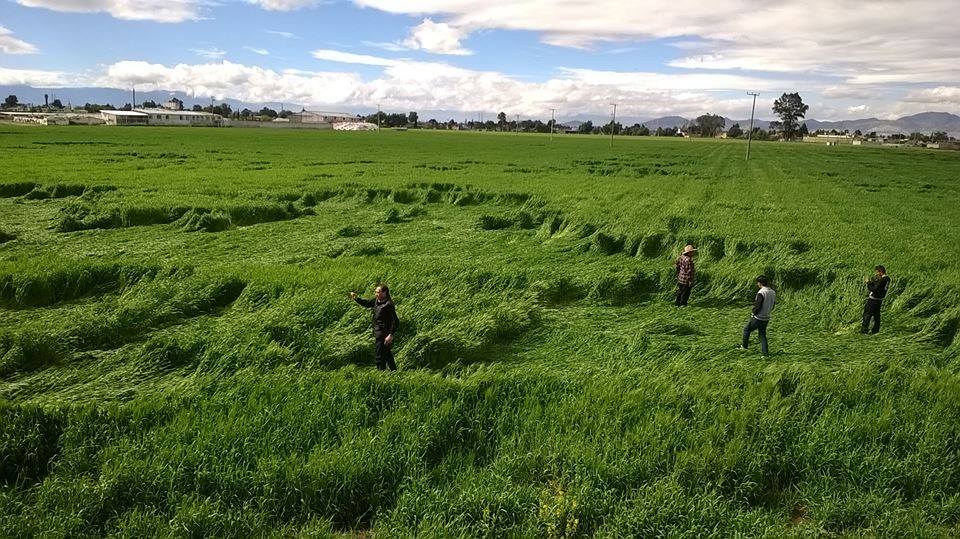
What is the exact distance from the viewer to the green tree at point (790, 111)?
16100 cm

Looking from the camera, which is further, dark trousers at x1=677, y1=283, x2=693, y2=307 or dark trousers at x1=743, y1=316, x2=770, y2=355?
dark trousers at x1=677, y1=283, x2=693, y2=307

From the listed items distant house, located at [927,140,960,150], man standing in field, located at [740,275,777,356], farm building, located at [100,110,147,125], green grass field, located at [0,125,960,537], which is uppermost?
distant house, located at [927,140,960,150]

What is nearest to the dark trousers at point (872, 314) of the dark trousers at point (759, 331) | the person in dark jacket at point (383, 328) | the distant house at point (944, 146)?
the dark trousers at point (759, 331)

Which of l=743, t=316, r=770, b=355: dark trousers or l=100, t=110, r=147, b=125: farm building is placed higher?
l=100, t=110, r=147, b=125: farm building

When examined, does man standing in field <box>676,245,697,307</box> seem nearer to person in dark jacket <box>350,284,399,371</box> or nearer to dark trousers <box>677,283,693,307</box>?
dark trousers <box>677,283,693,307</box>

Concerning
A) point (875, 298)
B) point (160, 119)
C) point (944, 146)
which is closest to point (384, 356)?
point (875, 298)

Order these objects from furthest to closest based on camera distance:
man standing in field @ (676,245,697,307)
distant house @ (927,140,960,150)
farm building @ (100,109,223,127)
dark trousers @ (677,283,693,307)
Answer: distant house @ (927,140,960,150) < farm building @ (100,109,223,127) < dark trousers @ (677,283,693,307) < man standing in field @ (676,245,697,307)

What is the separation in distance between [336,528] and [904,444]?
6.39 metres

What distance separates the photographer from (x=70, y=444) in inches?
257

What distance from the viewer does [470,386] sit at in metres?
7.92

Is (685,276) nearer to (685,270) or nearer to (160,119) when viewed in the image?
(685,270)

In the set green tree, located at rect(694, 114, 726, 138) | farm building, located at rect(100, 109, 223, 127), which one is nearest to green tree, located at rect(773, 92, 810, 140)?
green tree, located at rect(694, 114, 726, 138)

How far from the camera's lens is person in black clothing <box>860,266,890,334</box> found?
1102 centimetres

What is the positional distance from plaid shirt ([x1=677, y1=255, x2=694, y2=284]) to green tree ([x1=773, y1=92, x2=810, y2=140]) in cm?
17270
